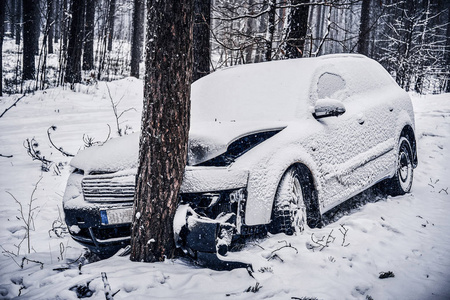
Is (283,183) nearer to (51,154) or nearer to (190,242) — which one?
(190,242)

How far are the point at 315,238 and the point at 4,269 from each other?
2.70 meters

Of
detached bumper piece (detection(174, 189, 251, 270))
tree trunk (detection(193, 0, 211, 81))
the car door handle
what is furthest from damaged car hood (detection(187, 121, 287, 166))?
tree trunk (detection(193, 0, 211, 81))

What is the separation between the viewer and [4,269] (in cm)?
278

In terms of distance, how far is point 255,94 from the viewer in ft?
12.6

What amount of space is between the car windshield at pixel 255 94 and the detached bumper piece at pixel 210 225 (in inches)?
46.8

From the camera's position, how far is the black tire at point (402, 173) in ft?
15.1

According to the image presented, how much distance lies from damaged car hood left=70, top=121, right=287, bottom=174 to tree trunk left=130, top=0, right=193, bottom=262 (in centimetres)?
22

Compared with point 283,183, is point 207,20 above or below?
above

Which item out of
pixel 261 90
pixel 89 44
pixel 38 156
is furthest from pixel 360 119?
pixel 89 44

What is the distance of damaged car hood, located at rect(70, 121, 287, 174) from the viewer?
2.81 m

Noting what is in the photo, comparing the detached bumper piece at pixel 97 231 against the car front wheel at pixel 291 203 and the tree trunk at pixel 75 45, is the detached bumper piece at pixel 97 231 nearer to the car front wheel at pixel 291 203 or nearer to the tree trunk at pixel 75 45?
the car front wheel at pixel 291 203

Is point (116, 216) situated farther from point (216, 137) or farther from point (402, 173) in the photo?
point (402, 173)

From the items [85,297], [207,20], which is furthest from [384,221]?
[207,20]

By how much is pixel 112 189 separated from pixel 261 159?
128 cm
